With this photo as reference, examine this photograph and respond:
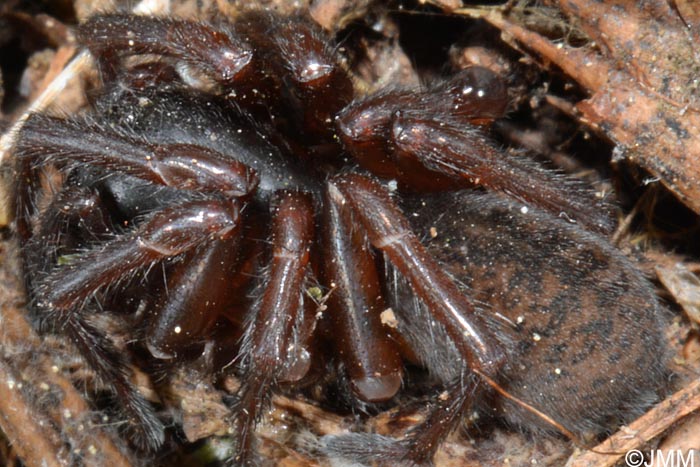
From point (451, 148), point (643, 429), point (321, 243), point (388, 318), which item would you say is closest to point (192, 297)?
point (321, 243)

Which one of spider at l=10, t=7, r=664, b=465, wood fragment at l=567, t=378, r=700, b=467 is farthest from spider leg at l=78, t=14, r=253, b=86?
wood fragment at l=567, t=378, r=700, b=467

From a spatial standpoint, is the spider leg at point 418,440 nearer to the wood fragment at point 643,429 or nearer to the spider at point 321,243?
the spider at point 321,243

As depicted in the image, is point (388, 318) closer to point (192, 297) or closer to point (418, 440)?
point (418, 440)

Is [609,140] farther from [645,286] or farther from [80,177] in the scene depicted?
[80,177]

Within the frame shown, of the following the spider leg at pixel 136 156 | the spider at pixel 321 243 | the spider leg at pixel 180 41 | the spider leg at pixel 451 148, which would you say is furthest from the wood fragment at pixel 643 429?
the spider leg at pixel 180 41

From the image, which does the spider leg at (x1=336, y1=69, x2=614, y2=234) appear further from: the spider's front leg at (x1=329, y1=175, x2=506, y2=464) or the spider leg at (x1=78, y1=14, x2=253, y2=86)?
the spider leg at (x1=78, y1=14, x2=253, y2=86)

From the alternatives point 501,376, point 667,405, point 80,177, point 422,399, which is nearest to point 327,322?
point 422,399
